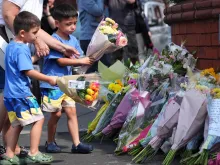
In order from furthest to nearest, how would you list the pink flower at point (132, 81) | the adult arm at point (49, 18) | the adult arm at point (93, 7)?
the adult arm at point (93, 7)
the adult arm at point (49, 18)
the pink flower at point (132, 81)

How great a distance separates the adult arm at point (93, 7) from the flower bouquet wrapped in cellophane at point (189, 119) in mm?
4001

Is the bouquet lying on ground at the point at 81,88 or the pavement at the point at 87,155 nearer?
the bouquet lying on ground at the point at 81,88

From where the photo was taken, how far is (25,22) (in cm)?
562

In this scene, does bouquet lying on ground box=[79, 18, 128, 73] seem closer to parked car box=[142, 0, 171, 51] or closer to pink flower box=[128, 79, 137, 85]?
pink flower box=[128, 79, 137, 85]

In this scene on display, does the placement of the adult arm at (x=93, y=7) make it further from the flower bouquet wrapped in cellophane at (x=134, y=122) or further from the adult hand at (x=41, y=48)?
the adult hand at (x=41, y=48)

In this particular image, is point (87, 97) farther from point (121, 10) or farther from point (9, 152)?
point (121, 10)

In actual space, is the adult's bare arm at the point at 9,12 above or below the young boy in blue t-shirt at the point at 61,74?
above

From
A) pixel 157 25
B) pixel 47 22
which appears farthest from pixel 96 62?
pixel 157 25

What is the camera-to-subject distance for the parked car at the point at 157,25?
2033cm

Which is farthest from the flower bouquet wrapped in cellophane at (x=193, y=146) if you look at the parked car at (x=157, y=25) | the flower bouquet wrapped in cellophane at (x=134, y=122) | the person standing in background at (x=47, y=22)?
the parked car at (x=157, y=25)

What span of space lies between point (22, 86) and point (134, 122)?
1123mm

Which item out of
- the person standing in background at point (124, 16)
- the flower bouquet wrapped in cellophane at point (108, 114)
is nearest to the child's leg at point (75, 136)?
the flower bouquet wrapped in cellophane at point (108, 114)

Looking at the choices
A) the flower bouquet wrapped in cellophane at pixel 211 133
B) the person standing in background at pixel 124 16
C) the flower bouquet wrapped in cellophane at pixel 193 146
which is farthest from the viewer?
the person standing in background at pixel 124 16

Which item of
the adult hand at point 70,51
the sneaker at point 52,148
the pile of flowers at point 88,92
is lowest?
the sneaker at point 52,148
